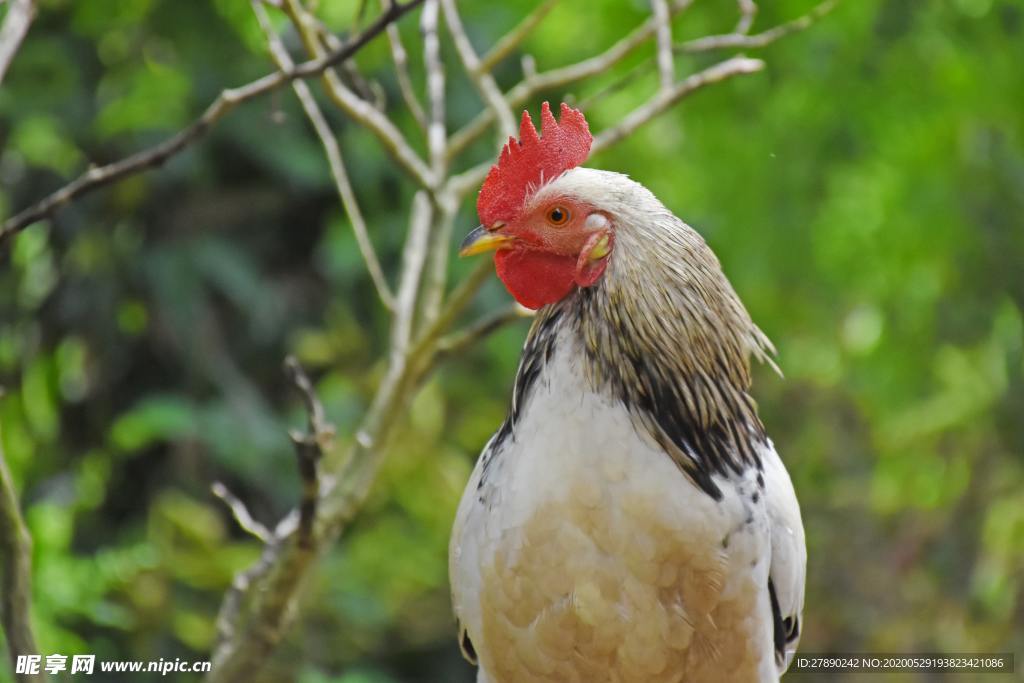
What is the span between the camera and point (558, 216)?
217 centimetres

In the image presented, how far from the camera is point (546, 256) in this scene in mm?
2189

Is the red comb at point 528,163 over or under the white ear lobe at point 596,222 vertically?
over

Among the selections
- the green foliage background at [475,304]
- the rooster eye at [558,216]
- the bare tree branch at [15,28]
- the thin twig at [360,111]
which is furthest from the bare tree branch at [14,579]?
the green foliage background at [475,304]

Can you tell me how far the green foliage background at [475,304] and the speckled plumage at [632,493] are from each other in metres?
3.14

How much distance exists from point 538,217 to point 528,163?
0.11 meters

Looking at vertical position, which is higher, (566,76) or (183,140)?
(183,140)

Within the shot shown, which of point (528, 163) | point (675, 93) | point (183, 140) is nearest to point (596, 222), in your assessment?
point (528, 163)

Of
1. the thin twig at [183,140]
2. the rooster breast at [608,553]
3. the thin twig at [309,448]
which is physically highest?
the thin twig at [183,140]

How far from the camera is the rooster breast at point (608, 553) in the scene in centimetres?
206

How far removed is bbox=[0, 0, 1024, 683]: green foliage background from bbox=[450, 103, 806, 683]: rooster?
313cm

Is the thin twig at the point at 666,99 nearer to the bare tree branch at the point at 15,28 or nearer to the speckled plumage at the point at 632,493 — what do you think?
the speckled plumage at the point at 632,493

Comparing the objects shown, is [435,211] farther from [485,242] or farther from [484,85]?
[485,242]

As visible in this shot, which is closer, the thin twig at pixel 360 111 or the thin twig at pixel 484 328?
the thin twig at pixel 360 111

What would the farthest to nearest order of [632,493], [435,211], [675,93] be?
[435,211] < [675,93] < [632,493]
